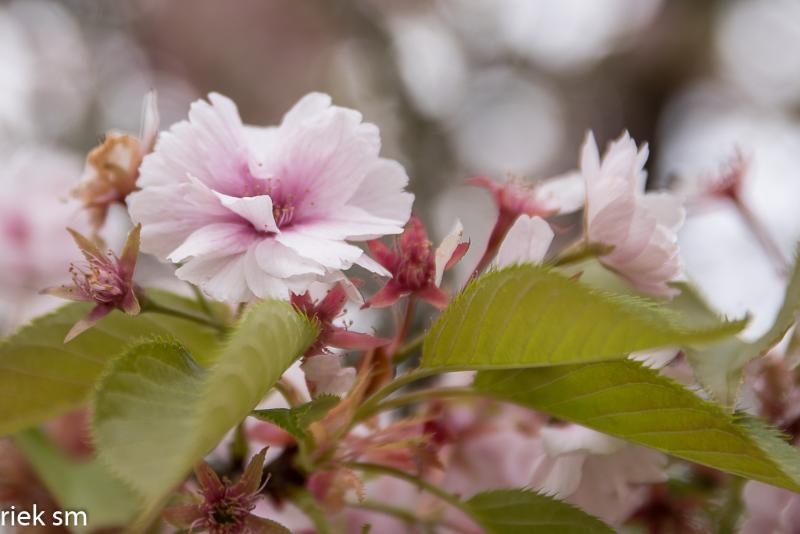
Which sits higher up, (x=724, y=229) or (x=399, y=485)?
(x=724, y=229)

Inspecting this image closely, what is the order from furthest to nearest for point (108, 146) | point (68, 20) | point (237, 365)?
point (68, 20) → point (108, 146) → point (237, 365)

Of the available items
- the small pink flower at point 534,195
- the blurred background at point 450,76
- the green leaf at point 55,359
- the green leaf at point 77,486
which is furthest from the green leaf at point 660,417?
the blurred background at point 450,76

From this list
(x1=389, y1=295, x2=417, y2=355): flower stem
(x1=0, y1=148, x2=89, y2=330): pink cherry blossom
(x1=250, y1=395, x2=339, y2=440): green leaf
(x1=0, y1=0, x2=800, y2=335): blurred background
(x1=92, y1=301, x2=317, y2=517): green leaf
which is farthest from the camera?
(x1=0, y1=0, x2=800, y2=335): blurred background

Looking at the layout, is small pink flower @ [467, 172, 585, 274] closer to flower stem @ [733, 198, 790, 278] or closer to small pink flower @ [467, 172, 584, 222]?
small pink flower @ [467, 172, 584, 222]

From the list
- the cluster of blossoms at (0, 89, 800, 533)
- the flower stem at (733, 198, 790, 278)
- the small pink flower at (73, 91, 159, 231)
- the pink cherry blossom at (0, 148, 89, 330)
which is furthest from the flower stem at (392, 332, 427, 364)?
the pink cherry blossom at (0, 148, 89, 330)

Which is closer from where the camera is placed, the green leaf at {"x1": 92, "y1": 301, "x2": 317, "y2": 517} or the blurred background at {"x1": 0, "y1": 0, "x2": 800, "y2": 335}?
the green leaf at {"x1": 92, "y1": 301, "x2": 317, "y2": 517}

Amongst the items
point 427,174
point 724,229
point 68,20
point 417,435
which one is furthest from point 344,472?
point 68,20

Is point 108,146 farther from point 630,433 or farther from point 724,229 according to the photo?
point 724,229

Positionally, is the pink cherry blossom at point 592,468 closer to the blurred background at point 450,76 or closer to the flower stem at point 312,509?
the flower stem at point 312,509
